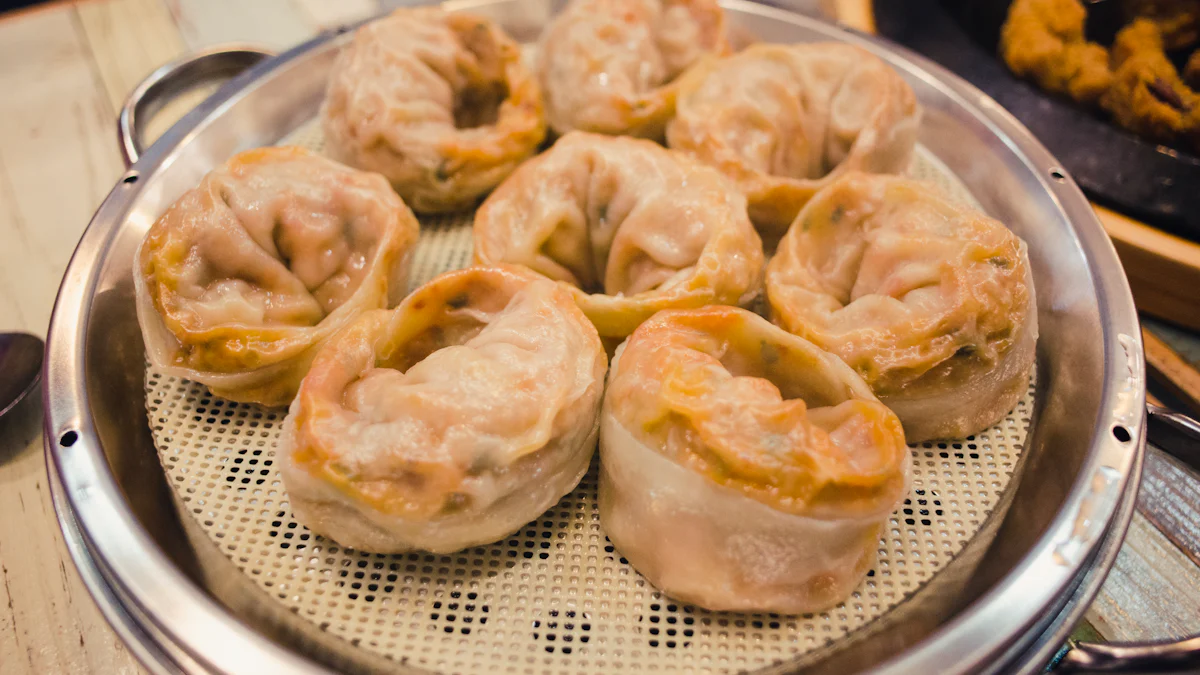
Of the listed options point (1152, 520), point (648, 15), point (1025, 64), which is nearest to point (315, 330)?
point (648, 15)

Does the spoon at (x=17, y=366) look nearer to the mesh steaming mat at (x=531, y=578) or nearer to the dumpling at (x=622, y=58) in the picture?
the mesh steaming mat at (x=531, y=578)

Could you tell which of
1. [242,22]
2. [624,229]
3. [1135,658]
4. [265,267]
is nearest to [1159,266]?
[1135,658]

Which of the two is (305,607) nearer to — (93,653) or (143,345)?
(93,653)

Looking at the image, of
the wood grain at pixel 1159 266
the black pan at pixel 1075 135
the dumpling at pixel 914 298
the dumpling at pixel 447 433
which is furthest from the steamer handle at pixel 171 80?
the wood grain at pixel 1159 266

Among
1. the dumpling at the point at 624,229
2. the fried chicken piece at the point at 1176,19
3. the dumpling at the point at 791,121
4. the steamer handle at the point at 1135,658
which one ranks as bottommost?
the steamer handle at the point at 1135,658

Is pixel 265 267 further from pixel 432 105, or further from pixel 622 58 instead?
pixel 622 58

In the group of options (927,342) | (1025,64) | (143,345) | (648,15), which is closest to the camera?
(927,342)
